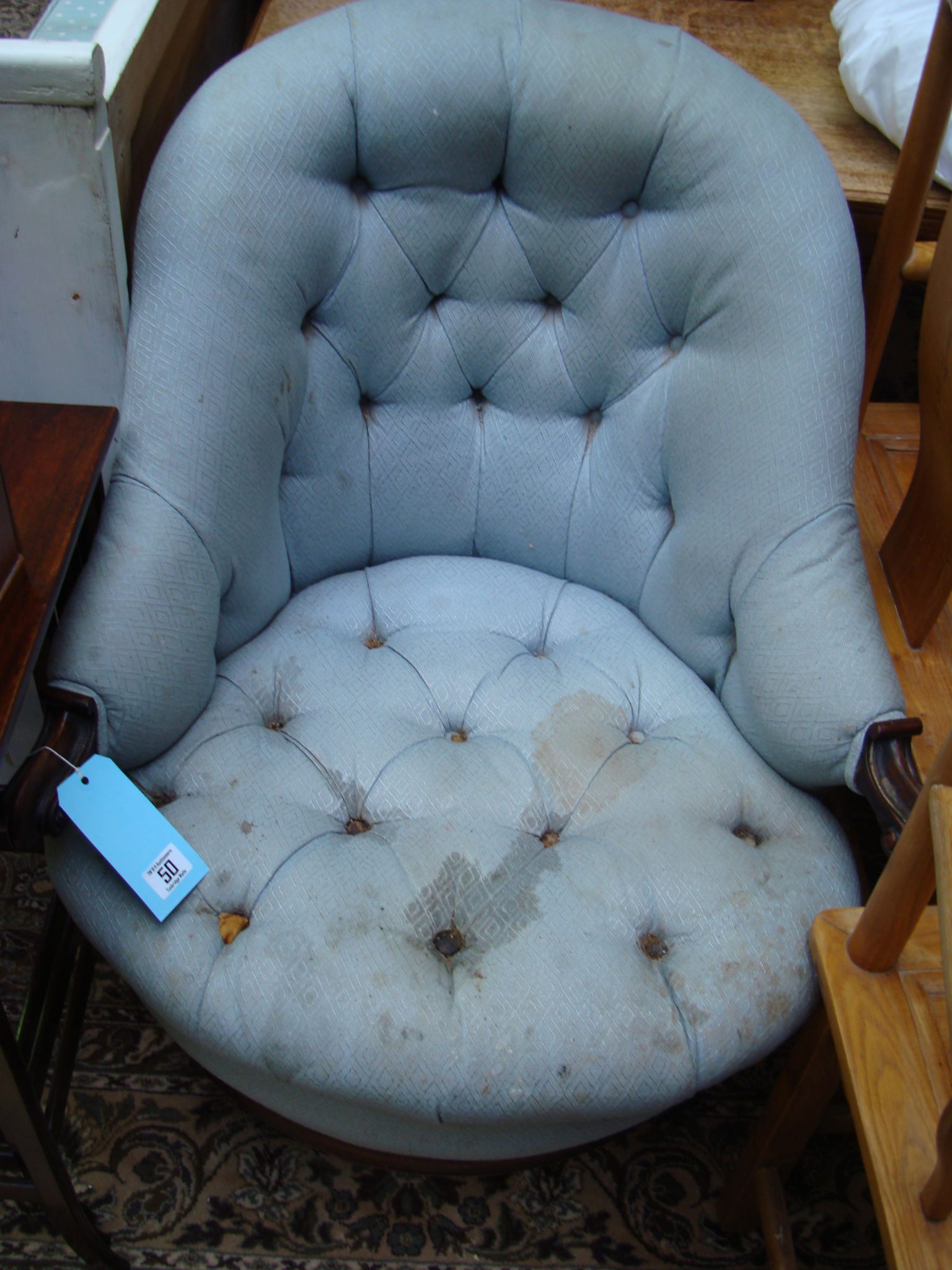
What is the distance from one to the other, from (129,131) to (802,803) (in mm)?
1027

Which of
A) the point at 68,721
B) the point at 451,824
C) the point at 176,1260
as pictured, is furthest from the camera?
the point at 176,1260

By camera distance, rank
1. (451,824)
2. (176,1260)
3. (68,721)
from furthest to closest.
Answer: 1. (176,1260)
2. (451,824)
3. (68,721)

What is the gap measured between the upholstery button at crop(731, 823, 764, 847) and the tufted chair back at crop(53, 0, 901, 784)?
8 cm

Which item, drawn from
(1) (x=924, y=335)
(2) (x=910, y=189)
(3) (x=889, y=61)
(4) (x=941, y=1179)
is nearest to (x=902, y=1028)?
(4) (x=941, y=1179)

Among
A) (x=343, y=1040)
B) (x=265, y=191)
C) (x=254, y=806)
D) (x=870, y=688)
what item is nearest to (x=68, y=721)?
(x=254, y=806)

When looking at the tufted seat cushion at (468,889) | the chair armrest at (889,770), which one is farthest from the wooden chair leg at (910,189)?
the tufted seat cushion at (468,889)

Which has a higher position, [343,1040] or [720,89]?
[720,89]

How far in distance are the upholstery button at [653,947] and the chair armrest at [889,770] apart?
9.1 inches

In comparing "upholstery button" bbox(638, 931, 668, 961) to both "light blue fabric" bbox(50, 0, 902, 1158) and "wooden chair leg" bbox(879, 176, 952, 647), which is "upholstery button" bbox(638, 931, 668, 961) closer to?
"light blue fabric" bbox(50, 0, 902, 1158)

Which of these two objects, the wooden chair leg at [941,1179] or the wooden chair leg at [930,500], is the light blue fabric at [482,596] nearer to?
the wooden chair leg at [930,500]

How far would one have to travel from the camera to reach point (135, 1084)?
133cm

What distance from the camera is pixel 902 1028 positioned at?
0.89 meters

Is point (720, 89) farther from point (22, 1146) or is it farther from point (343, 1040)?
point (22, 1146)

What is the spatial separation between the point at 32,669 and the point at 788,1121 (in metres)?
0.88
